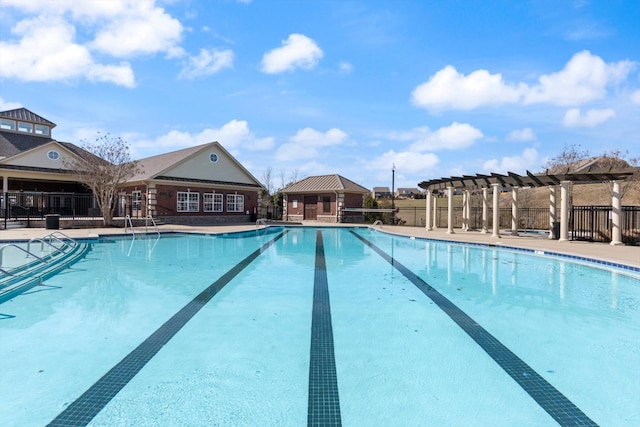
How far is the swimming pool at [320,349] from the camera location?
3.13 metres

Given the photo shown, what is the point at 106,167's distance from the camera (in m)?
19.7

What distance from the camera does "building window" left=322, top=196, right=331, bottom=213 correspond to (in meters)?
30.3

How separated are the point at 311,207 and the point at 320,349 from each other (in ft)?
88.8

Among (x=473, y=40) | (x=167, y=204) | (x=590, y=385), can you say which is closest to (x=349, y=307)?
(x=590, y=385)

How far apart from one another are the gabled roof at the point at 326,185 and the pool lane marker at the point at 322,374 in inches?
928

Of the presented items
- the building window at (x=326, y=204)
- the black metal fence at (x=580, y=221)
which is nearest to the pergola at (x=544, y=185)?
the black metal fence at (x=580, y=221)

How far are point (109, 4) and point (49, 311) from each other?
8007 mm

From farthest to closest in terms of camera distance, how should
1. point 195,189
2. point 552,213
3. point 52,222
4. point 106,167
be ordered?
1. point 195,189
2. point 106,167
3. point 52,222
4. point 552,213

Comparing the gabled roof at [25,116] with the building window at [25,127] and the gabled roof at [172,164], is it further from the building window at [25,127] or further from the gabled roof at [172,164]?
the gabled roof at [172,164]

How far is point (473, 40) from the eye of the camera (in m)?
12.5

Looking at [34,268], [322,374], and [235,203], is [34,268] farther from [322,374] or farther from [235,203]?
[235,203]

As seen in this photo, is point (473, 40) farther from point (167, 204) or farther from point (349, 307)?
point (167, 204)

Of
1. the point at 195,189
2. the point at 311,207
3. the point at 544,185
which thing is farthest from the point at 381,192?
the point at 544,185

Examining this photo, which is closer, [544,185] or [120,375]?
[120,375]
